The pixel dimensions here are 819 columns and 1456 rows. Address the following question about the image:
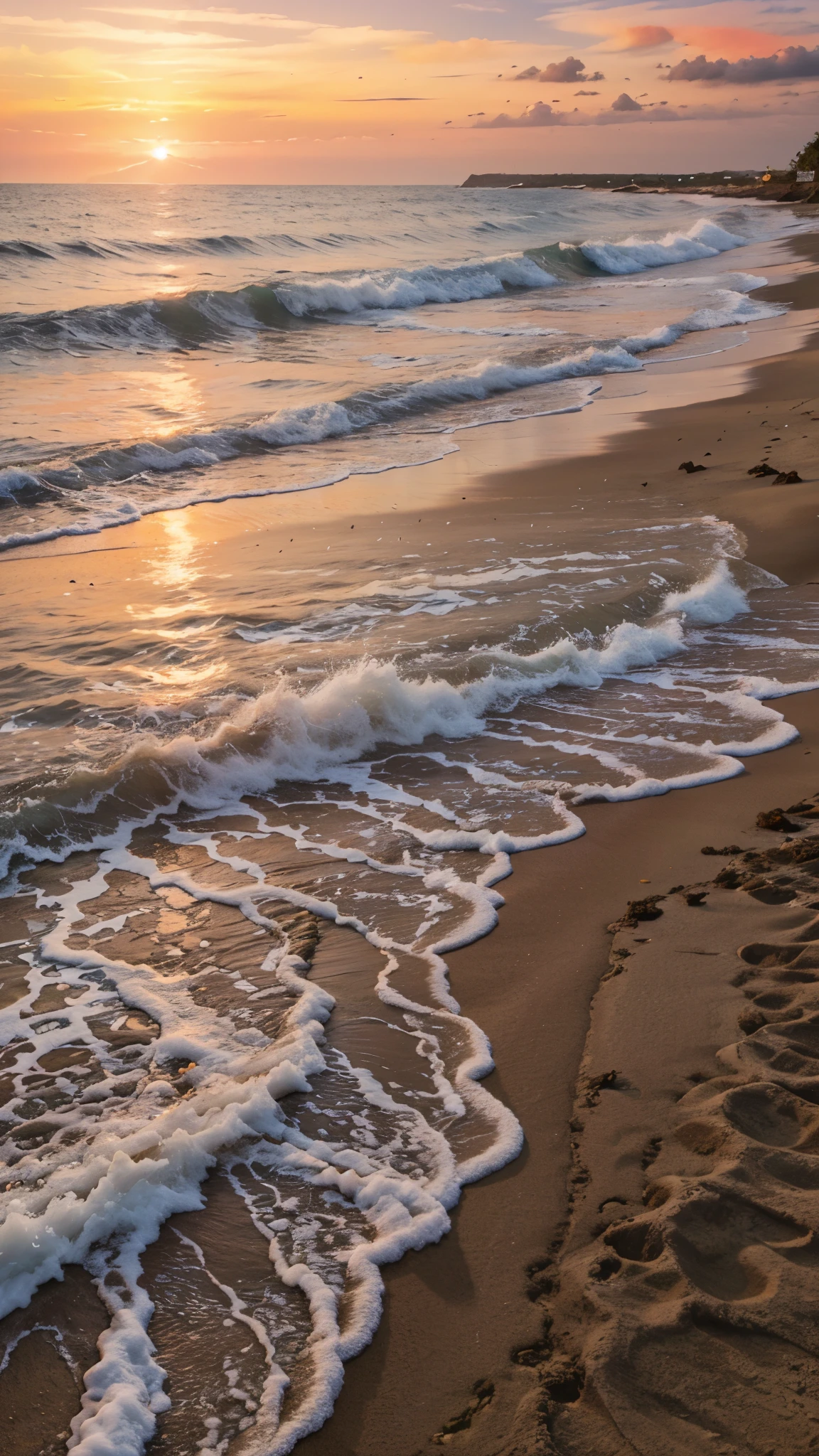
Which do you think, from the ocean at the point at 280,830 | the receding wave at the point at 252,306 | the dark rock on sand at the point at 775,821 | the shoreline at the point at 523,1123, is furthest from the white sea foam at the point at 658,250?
the dark rock on sand at the point at 775,821

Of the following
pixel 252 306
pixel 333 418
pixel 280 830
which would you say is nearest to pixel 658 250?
pixel 252 306

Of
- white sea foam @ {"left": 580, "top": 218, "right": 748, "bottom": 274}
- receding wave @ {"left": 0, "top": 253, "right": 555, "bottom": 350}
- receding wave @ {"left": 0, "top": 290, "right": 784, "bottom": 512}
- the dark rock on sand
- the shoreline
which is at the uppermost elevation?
white sea foam @ {"left": 580, "top": 218, "right": 748, "bottom": 274}

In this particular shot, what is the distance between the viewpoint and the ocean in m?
2.78

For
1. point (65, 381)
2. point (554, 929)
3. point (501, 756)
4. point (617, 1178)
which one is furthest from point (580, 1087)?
point (65, 381)

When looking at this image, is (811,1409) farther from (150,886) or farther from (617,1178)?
(150,886)

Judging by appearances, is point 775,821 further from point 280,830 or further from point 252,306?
point 252,306

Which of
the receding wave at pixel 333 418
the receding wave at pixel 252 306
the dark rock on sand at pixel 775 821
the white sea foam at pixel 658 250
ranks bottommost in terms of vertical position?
the dark rock on sand at pixel 775 821

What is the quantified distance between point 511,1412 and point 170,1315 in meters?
0.94

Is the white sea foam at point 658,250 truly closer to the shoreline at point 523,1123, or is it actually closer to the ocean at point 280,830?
the ocean at point 280,830

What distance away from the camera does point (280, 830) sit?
17.0 ft

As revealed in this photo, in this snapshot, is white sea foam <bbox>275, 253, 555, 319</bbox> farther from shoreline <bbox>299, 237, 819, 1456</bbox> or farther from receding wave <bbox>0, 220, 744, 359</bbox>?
shoreline <bbox>299, 237, 819, 1456</bbox>

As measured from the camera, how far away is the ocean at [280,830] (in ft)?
9.11

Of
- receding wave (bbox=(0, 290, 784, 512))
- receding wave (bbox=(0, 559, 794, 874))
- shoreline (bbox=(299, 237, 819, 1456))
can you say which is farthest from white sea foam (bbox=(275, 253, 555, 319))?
shoreline (bbox=(299, 237, 819, 1456))

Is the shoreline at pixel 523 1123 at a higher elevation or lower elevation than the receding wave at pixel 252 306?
lower
